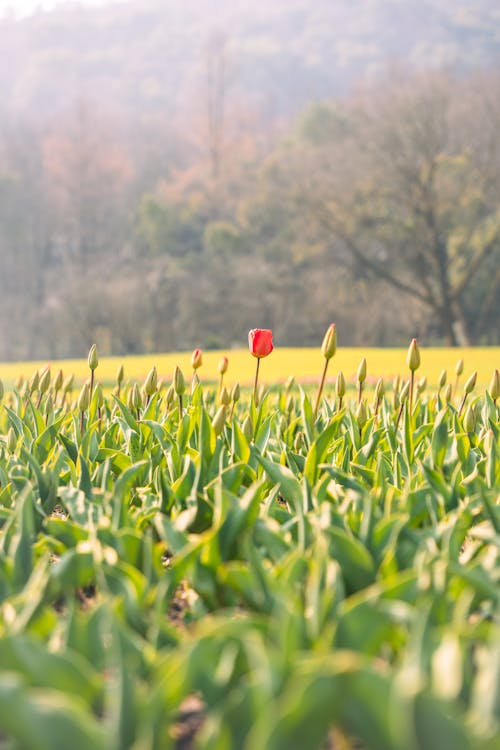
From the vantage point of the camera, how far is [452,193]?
25.6 m

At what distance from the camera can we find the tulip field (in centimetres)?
80

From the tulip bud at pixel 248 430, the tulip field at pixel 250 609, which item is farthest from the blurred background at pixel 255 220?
the tulip field at pixel 250 609

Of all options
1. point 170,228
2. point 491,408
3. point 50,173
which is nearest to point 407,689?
point 491,408

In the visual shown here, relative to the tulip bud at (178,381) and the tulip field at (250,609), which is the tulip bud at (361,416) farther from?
the tulip bud at (178,381)

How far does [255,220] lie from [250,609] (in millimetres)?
31578

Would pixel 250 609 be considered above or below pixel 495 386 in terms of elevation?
below

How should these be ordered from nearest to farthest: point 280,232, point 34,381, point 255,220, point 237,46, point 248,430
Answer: point 248,430
point 34,381
point 280,232
point 255,220
point 237,46

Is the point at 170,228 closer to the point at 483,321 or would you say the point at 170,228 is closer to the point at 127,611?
the point at 483,321

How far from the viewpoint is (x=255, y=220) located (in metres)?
32.2

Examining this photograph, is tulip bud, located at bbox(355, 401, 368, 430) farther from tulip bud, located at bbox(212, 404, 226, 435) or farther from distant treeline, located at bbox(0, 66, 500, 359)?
distant treeline, located at bbox(0, 66, 500, 359)

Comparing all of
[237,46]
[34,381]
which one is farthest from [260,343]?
[237,46]

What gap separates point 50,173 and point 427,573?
128 feet

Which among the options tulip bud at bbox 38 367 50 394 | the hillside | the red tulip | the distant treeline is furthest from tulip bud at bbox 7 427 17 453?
the hillside

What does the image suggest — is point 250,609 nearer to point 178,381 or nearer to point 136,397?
point 178,381
